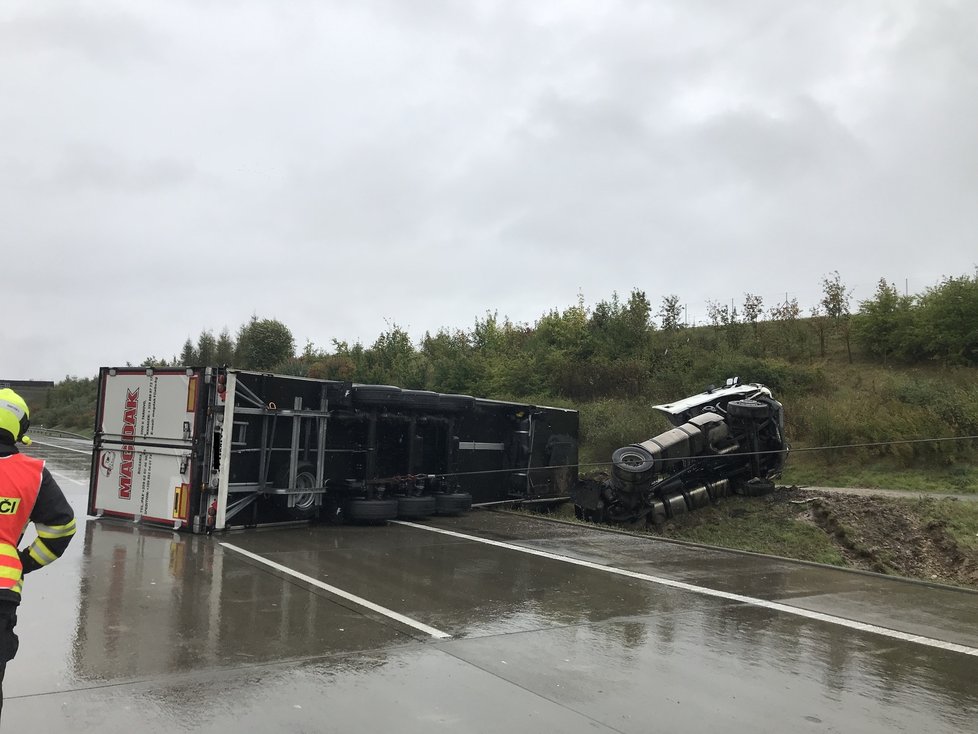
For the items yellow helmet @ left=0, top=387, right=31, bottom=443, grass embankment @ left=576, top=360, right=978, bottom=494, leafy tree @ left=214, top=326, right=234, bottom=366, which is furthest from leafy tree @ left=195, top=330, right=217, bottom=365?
yellow helmet @ left=0, top=387, right=31, bottom=443

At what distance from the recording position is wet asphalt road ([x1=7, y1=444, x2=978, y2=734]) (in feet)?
13.8

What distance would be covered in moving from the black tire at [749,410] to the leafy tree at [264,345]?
30841mm

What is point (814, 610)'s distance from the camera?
Answer: 22.6 ft

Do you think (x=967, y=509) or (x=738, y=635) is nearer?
(x=738, y=635)

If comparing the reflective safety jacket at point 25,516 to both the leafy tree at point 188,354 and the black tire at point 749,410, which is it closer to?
the black tire at point 749,410

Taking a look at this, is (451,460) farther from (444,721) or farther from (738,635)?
(444,721)

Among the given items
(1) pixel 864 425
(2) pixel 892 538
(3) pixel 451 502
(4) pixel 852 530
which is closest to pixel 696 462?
(4) pixel 852 530

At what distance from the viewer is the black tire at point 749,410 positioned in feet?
45.8

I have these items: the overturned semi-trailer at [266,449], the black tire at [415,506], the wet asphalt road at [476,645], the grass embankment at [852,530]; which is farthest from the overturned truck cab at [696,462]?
the wet asphalt road at [476,645]

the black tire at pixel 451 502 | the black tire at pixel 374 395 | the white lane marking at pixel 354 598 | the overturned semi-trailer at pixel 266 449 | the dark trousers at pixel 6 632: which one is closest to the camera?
the dark trousers at pixel 6 632

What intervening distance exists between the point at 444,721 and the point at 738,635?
2955 millimetres

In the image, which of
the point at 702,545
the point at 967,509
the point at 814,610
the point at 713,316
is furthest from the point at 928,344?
the point at 814,610

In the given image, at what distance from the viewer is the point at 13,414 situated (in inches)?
127

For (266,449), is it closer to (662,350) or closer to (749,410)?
(749,410)
